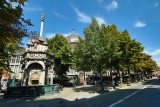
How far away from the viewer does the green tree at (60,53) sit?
40594 mm

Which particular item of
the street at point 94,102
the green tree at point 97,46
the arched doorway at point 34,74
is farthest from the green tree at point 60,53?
the street at point 94,102

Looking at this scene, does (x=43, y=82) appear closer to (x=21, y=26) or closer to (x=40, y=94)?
(x=40, y=94)

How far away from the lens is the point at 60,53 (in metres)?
40.4

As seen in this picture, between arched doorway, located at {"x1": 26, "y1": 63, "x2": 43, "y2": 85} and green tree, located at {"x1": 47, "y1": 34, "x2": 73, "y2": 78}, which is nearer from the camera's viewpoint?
arched doorway, located at {"x1": 26, "y1": 63, "x2": 43, "y2": 85}

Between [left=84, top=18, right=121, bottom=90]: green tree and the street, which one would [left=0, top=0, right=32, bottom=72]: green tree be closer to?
the street

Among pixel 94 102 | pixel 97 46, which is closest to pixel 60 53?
pixel 97 46

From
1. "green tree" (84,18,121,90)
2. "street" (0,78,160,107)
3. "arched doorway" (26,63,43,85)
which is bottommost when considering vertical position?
"street" (0,78,160,107)

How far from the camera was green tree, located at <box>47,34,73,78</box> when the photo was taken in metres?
40.6

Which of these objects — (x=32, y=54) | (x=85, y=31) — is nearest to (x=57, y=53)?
(x=32, y=54)

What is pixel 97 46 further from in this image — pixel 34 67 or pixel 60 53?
pixel 60 53

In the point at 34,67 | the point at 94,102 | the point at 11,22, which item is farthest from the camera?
the point at 34,67

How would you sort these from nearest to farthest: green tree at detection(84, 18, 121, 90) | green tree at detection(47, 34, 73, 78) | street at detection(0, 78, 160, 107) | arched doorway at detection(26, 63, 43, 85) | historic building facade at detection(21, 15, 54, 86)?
street at detection(0, 78, 160, 107) < green tree at detection(84, 18, 121, 90) < historic building facade at detection(21, 15, 54, 86) < arched doorway at detection(26, 63, 43, 85) < green tree at detection(47, 34, 73, 78)

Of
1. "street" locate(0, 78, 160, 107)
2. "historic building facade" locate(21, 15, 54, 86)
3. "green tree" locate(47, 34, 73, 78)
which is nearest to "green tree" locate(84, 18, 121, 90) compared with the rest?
"street" locate(0, 78, 160, 107)

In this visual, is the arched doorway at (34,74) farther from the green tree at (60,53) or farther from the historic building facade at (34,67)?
the green tree at (60,53)
